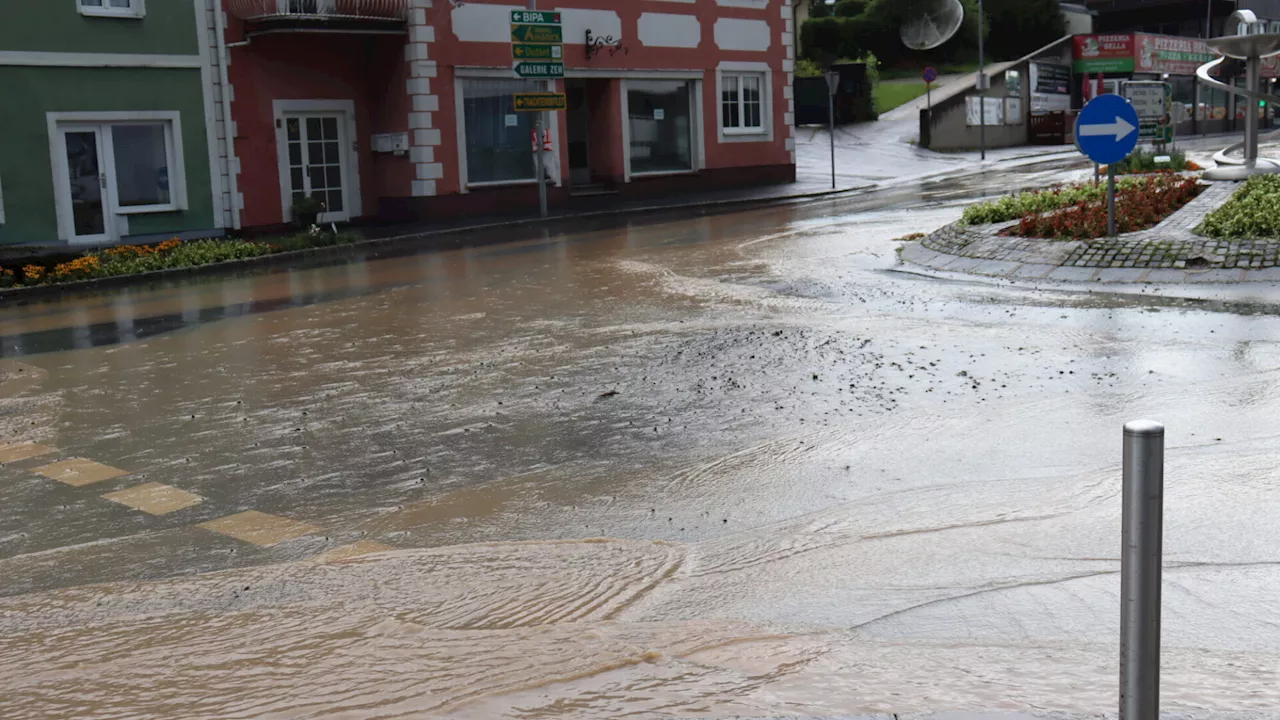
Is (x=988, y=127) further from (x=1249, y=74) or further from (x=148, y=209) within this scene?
(x=148, y=209)

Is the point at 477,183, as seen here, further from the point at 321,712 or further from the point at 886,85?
the point at 886,85

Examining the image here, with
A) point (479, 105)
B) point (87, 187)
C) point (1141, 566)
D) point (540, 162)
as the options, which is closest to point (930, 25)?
point (479, 105)

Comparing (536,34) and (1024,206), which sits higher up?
(536,34)

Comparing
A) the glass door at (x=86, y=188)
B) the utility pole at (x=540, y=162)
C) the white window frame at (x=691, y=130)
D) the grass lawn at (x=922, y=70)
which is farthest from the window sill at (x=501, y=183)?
the grass lawn at (x=922, y=70)

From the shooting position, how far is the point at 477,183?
28.8 metres

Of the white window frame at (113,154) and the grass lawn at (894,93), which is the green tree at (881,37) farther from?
the white window frame at (113,154)

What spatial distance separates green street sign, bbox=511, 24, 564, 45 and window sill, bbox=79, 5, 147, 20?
22.1ft

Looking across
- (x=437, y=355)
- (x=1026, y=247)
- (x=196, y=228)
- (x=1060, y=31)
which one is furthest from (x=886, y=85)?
(x=437, y=355)

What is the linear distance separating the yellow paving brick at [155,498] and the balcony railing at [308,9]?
18.7m

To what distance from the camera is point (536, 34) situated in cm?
2723

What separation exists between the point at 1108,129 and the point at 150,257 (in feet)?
44.0

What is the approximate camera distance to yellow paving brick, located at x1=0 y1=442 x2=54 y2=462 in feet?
27.3

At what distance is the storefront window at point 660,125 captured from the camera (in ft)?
107

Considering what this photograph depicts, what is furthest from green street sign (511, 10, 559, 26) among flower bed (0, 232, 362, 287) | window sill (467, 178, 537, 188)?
flower bed (0, 232, 362, 287)
